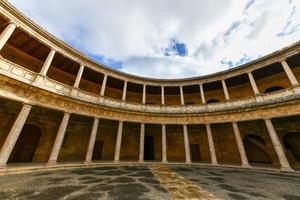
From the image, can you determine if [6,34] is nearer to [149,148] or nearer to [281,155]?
[149,148]

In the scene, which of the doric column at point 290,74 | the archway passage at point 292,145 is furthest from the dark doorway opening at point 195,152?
the doric column at point 290,74

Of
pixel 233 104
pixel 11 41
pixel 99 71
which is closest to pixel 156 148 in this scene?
pixel 233 104

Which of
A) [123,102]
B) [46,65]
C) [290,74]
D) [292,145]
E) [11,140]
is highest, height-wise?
[290,74]

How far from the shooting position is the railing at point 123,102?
8.28m

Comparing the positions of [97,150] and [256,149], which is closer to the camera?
[256,149]

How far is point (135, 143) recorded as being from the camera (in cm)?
1616

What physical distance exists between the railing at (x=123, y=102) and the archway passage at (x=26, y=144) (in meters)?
4.28

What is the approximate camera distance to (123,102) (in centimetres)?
1380

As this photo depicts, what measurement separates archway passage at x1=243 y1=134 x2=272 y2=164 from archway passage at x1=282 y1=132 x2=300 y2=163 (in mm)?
1459

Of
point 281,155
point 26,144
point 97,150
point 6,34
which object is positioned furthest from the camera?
point 97,150

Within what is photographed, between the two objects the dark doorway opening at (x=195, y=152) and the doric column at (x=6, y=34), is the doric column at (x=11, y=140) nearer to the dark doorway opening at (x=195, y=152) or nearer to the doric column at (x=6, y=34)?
the doric column at (x=6, y=34)

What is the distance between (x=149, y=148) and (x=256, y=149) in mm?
10979

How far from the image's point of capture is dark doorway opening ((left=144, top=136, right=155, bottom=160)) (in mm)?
16402

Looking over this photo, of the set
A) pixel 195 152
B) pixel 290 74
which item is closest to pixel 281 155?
pixel 290 74
